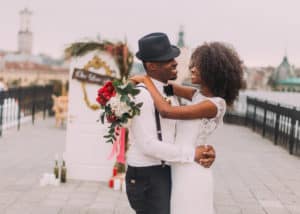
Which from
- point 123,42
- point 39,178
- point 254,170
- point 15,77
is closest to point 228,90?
point 123,42

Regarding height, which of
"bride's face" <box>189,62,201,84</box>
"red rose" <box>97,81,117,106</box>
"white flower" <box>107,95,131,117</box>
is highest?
"bride's face" <box>189,62,201,84</box>

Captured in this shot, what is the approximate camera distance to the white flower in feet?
9.55

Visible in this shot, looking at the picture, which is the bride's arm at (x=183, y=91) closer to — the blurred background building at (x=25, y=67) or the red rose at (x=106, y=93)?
the red rose at (x=106, y=93)

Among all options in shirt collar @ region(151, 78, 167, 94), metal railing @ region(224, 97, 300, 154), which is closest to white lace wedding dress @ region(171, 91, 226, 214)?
shirt collar @ region(151, 78, 167, 94)

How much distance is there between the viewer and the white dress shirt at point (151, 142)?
113 inches

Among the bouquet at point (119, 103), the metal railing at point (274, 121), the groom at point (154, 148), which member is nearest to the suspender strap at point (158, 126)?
the groom at point (154, 148)

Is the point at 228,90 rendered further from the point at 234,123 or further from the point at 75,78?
the point at 234,123

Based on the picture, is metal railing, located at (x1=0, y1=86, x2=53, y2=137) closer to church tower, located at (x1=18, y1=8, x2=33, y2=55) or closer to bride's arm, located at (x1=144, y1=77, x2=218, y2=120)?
bride's arm, located at (x1=144, y1=77, x2=218, y2=120)

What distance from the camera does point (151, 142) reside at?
2.87m

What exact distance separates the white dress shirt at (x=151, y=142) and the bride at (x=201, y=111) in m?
0.04

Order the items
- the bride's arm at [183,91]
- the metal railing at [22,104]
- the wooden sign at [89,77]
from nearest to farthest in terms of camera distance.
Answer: the bride's arm at [183,91]
the wooden sign at [89,77]
the metal railing at [22,104]

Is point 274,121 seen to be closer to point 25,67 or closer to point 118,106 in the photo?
point 118,106

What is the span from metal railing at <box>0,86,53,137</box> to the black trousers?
34.0 feet

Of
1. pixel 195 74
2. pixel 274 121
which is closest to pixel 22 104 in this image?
pixel 274 121
